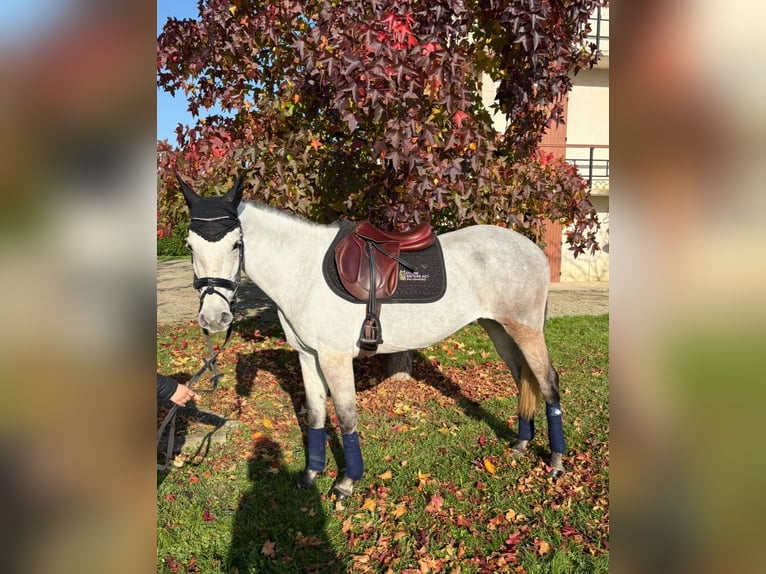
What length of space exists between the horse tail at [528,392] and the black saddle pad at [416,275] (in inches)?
42.6

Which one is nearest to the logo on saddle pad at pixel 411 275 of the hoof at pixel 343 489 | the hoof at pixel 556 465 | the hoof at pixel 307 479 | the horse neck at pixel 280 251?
the horse neck at pixel 280 251

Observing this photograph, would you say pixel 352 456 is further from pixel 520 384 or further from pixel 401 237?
pixel 401 237

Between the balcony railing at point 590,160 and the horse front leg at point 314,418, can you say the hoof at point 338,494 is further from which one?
the balcony railing at point 590,160

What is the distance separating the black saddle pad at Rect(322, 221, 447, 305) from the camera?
12.5 feet

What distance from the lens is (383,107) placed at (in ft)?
12.8

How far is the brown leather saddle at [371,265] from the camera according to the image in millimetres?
3721

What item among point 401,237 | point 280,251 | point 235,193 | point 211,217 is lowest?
point 280,251

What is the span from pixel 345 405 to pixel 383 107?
2214 millimetres

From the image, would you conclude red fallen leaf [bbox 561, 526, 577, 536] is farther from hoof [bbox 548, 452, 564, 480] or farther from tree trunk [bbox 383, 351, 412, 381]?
tree trunk [bbox 383, 351, 412, 381]

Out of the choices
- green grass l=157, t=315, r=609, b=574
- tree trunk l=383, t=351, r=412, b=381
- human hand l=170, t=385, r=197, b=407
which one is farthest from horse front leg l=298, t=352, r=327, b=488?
tree trunk l=383, t=351, r=412, b=381

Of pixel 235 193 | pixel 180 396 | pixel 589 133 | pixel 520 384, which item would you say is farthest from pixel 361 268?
pixel 589 133
